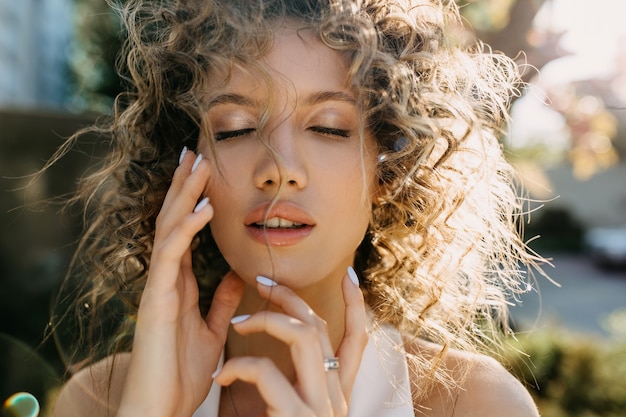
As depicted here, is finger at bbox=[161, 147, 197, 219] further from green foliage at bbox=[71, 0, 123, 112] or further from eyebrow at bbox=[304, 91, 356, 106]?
green foliage at bbox=[71, 0, 123, 112]

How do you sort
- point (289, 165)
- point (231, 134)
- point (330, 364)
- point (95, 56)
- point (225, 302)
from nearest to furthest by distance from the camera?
point (330, 364) → point (289, 165) → point (231, 134) → point (225, 302) → point (95, 56)

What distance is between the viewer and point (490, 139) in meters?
2.34

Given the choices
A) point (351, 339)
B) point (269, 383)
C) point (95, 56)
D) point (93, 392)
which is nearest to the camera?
point (269, 383)

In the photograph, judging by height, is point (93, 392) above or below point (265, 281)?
below

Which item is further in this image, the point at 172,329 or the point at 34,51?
the point at 34,51

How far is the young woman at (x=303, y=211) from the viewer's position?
1799mm

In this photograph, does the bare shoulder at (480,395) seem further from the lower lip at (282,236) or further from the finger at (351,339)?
the lower lip at (282,236)

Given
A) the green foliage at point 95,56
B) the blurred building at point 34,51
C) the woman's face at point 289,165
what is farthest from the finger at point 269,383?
the green foliage at point 95,56

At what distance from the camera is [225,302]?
2064 mm

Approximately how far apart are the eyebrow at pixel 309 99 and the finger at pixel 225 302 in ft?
1.78

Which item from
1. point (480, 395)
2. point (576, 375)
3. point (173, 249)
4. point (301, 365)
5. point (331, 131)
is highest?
point (331, 131)

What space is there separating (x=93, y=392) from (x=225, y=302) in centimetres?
62

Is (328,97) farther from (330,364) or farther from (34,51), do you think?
(34,51)

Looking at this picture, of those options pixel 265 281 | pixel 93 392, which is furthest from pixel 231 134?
pixel 93 392
